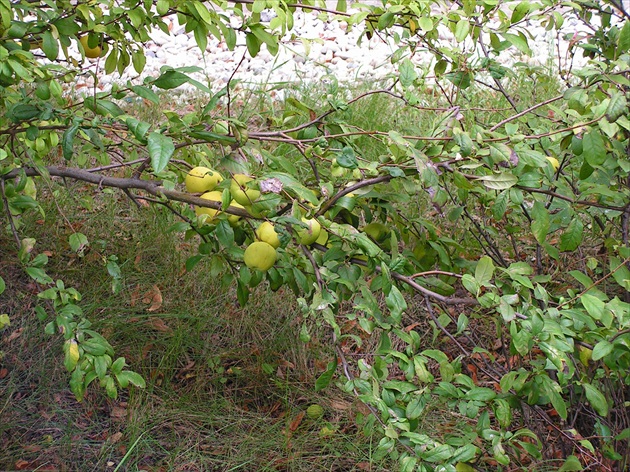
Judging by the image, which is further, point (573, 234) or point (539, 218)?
point (573, 234)

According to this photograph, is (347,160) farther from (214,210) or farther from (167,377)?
(167,377)

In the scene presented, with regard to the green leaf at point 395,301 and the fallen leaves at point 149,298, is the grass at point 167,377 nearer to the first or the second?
the fallen leaves at point 149,298

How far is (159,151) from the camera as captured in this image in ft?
4.67

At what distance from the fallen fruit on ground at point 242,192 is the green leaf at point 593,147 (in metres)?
0.72

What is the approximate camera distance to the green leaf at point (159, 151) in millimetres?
1408

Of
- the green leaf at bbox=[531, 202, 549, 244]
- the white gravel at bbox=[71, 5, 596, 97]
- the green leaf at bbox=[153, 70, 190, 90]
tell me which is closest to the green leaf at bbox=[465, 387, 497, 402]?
the green leaf at bbox=[531, 202, 549, 244]

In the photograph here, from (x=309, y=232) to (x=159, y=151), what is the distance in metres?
0.36

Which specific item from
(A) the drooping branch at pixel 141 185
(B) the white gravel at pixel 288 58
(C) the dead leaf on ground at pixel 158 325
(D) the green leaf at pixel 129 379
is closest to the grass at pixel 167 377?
(C) the dead leaf on ground at pixel 158 325

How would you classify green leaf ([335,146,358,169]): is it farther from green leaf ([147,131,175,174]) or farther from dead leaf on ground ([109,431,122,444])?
dead leaf on ground ([109,431,122,444])

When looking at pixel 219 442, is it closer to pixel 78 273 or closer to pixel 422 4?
pixel 78 273

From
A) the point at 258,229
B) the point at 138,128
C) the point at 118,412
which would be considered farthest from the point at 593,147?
the point at 118,412

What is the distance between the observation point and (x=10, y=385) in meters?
2.44

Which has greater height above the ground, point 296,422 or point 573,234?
point 573,234

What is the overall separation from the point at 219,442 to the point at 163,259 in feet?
2.93
